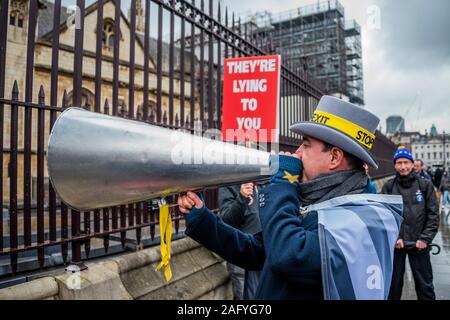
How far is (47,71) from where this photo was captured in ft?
55.5

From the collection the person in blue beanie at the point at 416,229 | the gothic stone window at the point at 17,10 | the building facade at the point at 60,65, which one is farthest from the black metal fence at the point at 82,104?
the gothic stone window at the point at 17,10

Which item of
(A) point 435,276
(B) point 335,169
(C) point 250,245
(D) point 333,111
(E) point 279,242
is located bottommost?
(A) point 435,276

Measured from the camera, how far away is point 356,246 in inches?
54.0

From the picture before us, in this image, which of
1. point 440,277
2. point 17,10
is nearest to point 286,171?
point 440,277

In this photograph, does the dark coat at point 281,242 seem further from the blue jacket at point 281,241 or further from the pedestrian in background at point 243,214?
the pedestrian in background at point 243,214

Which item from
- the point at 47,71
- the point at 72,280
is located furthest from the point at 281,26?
the point at 72,280

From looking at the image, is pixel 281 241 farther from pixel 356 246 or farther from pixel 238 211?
pixel 238 211

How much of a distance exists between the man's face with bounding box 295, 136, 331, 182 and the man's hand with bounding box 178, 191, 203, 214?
1.65ft

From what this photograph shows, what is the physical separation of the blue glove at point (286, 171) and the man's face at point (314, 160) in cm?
7

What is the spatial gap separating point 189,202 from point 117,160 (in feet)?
1.88

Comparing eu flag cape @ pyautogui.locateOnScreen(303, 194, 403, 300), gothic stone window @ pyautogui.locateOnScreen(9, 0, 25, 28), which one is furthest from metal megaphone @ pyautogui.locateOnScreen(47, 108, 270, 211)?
gothic stone window @ pyautogui.locateOnScreen(9, 0, 25, 28)
